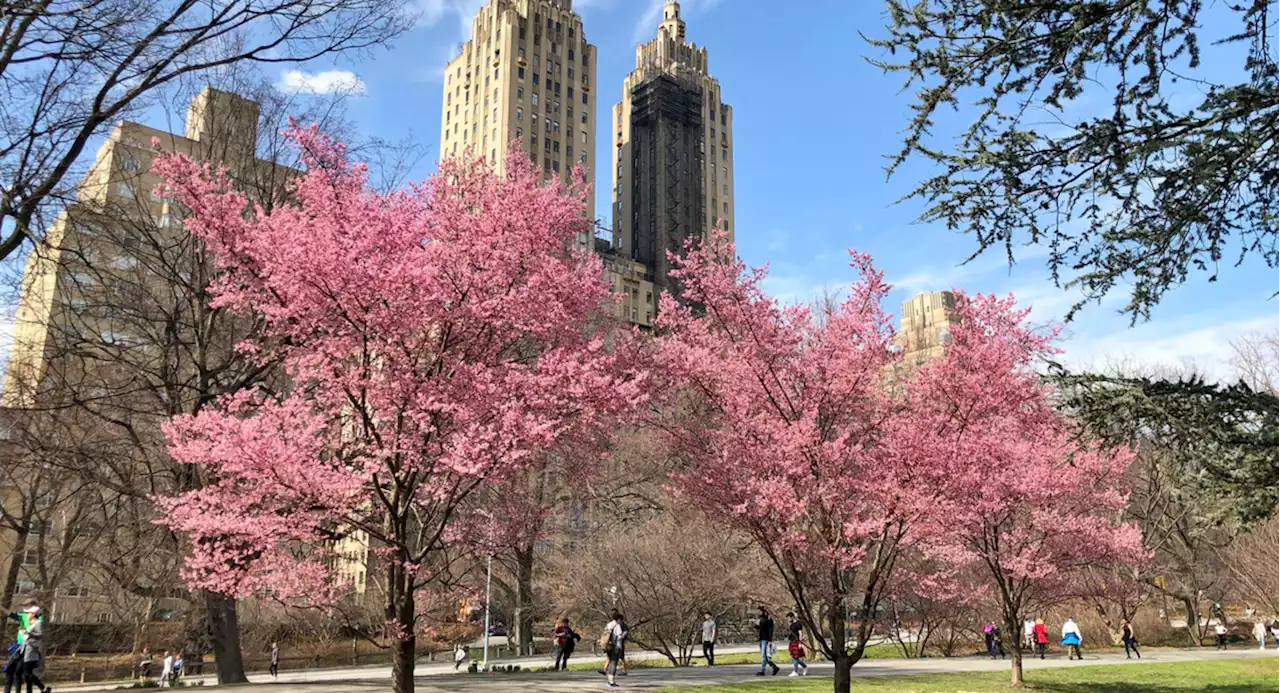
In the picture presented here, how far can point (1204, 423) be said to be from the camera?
812 cm

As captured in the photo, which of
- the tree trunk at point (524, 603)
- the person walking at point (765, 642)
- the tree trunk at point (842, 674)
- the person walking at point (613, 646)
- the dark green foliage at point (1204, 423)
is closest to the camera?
the dark green foliage at point (1204, 423)

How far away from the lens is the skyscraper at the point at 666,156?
92438 mm

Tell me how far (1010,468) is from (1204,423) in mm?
7917

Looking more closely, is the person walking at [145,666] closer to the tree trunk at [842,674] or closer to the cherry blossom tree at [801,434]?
the cherry blossom tree at [801,434]

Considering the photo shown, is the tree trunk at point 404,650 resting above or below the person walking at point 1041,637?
above

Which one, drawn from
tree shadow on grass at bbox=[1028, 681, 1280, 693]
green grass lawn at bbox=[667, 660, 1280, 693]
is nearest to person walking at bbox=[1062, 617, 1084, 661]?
green grass lawn at bbox=[667, 660, 1280, 693]

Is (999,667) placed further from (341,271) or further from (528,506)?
(341,271)

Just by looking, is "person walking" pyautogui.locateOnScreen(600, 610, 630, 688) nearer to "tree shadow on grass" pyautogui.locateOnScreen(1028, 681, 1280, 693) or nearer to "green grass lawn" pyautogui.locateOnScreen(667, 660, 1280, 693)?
"green grass lawn" pyautogui.locateOnScreen(667, 660, 1280, 693)

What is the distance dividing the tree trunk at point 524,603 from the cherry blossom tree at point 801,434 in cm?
1487

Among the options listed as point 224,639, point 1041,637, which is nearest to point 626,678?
point 224,639

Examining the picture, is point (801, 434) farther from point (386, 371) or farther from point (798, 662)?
point (798, 662)

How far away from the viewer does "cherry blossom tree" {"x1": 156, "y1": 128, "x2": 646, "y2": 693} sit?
9.72 meters

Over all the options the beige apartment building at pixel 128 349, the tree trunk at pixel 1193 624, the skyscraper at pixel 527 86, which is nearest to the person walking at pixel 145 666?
the beige apartment building at pixel 128 349

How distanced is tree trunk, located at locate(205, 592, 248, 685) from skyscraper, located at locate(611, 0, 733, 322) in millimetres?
73879
